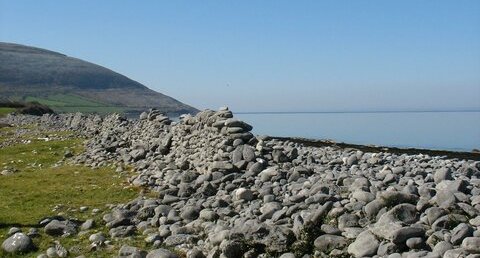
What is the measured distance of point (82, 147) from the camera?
3225 centimetres

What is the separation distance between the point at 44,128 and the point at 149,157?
31.7 m

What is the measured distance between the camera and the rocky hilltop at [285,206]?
31.1ft

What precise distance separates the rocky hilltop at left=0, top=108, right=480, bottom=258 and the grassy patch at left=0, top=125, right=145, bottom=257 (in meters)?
0.61

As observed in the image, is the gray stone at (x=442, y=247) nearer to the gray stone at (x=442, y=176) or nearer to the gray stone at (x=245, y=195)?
the gray stone at (x=442, y=176)

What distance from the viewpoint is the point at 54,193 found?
18.5 meters

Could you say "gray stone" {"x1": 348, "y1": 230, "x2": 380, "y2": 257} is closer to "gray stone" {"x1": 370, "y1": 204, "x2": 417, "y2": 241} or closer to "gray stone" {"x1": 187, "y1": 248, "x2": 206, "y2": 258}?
"gray stone" {"x1": 370, "y1": 204, "x2": 417, "y2": 241}

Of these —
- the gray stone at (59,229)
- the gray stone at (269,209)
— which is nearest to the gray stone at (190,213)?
the gray stone at (269,209)

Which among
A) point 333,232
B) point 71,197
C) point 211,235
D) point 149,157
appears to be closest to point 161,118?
point 149,157

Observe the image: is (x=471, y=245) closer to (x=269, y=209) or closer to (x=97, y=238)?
(x=269, y=209)

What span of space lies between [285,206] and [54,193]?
9970 mm

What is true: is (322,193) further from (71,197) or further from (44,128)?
(44,128)

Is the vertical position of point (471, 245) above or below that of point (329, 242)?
above

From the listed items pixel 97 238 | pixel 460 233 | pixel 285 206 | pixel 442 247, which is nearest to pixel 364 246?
pixel 442 247

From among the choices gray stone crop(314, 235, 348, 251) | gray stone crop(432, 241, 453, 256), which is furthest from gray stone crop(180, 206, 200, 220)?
gray stone crop(432, 241, 453, 256)
